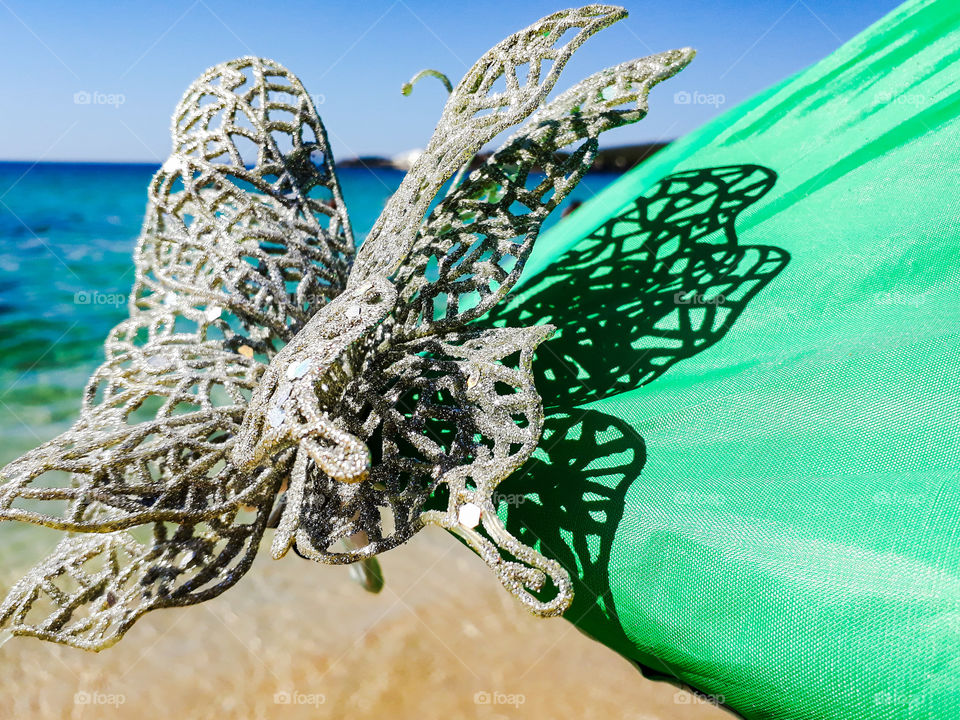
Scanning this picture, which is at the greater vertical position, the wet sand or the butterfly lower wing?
the butterfly lower wing

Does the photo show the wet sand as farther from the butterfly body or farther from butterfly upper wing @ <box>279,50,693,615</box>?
the butterfly body

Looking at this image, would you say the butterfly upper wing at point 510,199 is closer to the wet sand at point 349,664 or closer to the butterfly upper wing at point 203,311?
the butterfly upper wing at point 203,311

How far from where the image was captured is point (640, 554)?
3.49 ft

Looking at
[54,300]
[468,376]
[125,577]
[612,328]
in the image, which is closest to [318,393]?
[468,376]

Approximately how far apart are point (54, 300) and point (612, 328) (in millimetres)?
6009

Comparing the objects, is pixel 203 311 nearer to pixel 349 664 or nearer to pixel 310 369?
pixel 310 369

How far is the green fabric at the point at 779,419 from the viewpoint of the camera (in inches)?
Answer: 35.1

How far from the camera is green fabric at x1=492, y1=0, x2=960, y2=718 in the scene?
89cm

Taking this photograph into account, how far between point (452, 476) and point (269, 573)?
67.1 inches

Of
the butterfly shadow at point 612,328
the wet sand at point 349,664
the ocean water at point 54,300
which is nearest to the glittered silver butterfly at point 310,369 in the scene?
the butterfly shadow at point 612,328

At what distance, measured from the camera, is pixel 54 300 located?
5.75 metres

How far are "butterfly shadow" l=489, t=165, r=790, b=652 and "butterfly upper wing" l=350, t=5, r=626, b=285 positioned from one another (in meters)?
0.48

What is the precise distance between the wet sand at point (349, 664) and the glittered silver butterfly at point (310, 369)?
0.61 m

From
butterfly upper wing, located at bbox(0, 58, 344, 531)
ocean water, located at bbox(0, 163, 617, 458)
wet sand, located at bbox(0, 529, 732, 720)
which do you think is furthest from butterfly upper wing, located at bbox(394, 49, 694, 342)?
ocean water, located at bbox(0, 163, 617, 458)
